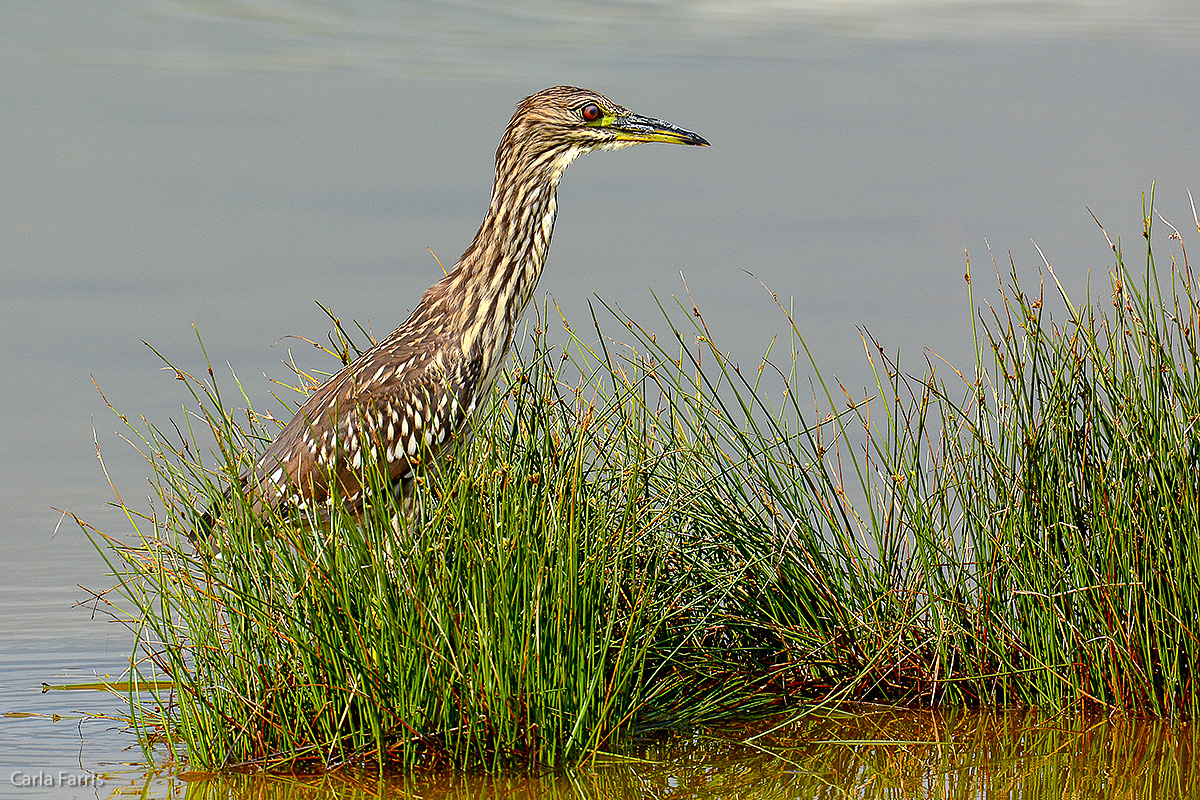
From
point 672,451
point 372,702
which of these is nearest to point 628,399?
point 672,451

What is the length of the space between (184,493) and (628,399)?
4.00ft

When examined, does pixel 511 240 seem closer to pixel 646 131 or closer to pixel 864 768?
pixel 646 131

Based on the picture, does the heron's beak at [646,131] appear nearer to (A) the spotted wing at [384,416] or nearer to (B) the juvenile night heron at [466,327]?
(B) the juvenile night heron at [466,327]

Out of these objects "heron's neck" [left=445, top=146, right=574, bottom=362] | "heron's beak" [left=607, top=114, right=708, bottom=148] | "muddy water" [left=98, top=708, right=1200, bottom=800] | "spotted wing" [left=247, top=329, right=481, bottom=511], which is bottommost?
"muddy water" [left=98, top=708, right=1200, bottom=800]

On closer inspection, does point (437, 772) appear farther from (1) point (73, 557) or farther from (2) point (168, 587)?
(1) point (73, 557)

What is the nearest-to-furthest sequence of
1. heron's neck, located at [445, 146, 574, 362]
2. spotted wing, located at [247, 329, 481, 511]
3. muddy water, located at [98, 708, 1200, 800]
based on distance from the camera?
muddy water, located at [98, 708, 1200, 800], spotted wing, located at [247, 329, 481, 511], heron's neck, located at [445, 146, 574, 362]

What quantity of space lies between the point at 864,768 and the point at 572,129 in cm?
215

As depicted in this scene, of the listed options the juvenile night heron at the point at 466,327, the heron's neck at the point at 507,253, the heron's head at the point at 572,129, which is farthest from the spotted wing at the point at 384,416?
the heron's head at the point at 572,129

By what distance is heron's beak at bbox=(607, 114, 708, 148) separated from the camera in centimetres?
445

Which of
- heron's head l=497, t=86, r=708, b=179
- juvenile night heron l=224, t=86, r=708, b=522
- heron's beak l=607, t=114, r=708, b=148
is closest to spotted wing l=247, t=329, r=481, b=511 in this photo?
juvenile night heron l=224, t=86, r=708, b=522

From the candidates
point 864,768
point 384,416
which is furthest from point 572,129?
point 864,768

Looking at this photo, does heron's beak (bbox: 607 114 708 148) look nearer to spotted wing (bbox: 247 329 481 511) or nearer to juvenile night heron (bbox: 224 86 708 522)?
juvenile night heron (bbox: 224 86 708 522)

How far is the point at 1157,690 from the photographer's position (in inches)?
148

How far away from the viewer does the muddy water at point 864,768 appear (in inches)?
134
